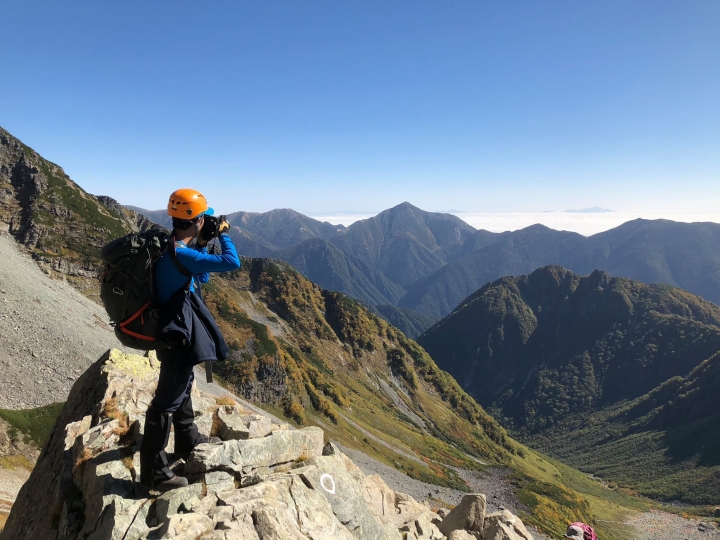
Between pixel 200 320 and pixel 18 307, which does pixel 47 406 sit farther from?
pixel 200 320

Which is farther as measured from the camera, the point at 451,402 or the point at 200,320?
the point at 451,402

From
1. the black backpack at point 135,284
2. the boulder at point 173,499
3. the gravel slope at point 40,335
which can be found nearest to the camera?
the black backpack at point 135,284

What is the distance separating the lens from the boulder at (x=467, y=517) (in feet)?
57.3

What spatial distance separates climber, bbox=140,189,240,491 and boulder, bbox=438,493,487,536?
44.7ft

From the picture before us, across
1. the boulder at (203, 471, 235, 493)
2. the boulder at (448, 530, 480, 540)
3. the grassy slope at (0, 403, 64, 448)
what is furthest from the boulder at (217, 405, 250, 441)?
the grassy slope at (0, 403, 64, 448)

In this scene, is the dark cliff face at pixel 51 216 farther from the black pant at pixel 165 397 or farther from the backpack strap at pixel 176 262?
the backpack strap at pixel 176 262

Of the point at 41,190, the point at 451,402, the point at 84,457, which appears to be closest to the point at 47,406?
the point at 84,457

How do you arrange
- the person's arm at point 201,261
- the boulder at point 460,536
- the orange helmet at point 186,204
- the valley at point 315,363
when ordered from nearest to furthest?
the person's arm at point 201,261 → the orange helmet at point 186,204 → the boulder at point 460,536 → the valley at point 315,363

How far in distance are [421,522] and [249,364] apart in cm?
7368

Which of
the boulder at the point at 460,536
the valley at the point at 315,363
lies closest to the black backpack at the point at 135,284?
the boulder at the point at 460,536

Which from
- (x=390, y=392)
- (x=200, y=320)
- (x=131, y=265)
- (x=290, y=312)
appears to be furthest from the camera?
(x=390, y=392)

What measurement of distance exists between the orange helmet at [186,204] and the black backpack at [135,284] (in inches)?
20.6

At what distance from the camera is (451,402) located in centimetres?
18375

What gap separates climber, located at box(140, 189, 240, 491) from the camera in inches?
313
